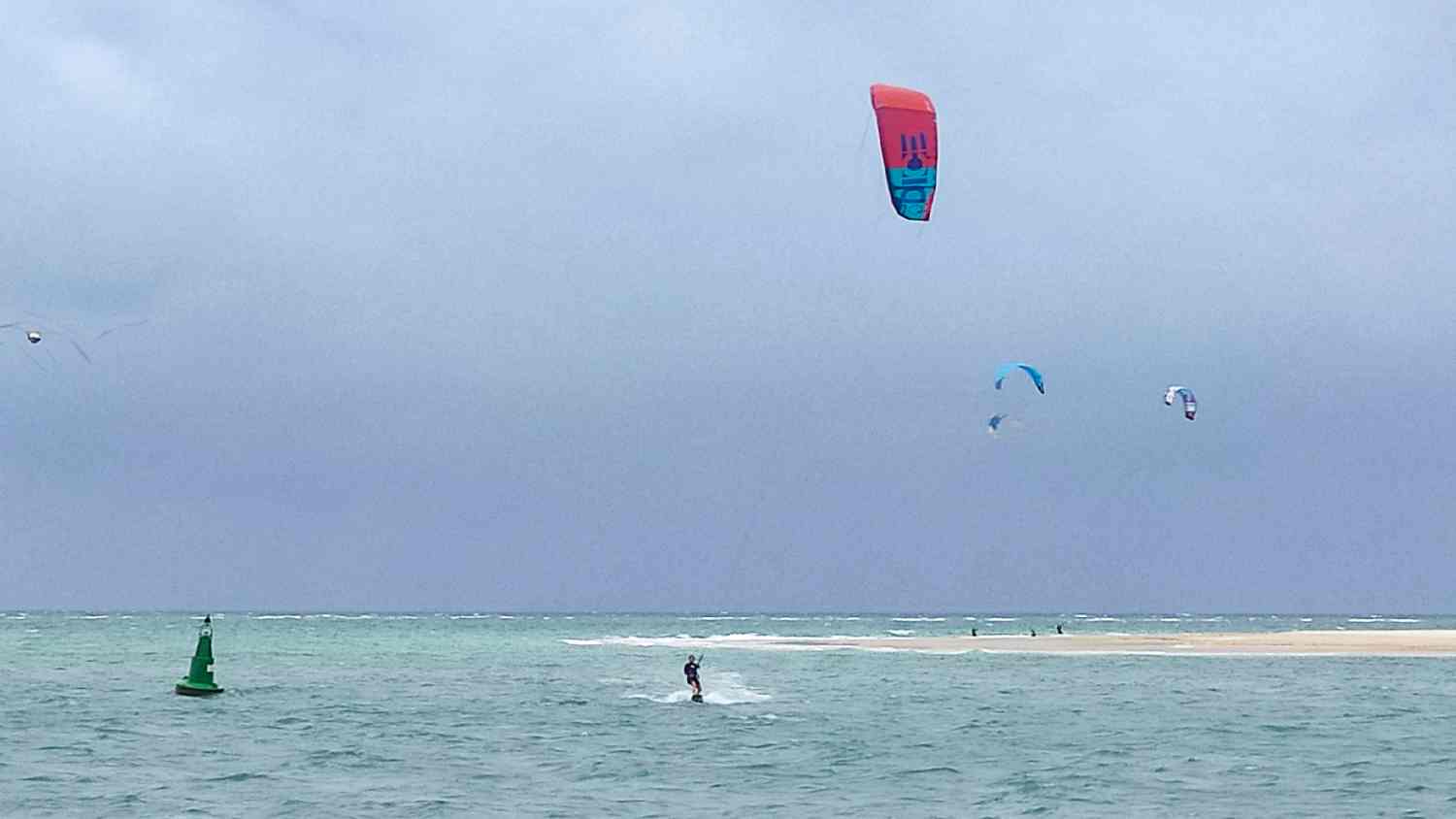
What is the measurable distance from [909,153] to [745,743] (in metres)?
11.5

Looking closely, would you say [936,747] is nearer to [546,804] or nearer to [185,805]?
[546,804]

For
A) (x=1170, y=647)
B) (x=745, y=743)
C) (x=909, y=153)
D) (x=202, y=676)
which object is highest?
(x=909, y=153)

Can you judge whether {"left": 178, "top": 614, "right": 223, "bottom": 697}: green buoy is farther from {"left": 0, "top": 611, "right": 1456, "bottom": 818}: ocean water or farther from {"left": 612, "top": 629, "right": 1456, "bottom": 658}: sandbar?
{"left": 612, "top": 629, "right": 1456, "bottom": 658}: sandbar

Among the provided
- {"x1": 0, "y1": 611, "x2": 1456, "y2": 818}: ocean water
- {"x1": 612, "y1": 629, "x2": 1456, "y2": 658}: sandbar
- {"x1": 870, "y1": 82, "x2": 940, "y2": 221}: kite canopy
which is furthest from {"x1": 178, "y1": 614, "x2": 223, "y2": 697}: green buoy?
{"x1": 612, "y1": 629, "x2": 1456, "y2": 658}: sandbar

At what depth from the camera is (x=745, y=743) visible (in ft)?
107

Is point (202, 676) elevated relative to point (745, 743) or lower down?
elevated

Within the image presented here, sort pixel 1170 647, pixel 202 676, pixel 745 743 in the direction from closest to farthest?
pixel 745 743, pixel 202 676, pixel 1170 647

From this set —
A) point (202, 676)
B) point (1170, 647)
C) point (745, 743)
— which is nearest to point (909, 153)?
point (745, 743)

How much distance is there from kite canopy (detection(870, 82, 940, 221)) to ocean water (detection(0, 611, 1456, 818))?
10.2 m

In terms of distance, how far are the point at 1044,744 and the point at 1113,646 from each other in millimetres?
56065

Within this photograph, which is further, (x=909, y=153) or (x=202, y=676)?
(x=202, y=676)

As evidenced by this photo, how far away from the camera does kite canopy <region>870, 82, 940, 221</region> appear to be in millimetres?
34062

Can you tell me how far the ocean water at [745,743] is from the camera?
24750 mm

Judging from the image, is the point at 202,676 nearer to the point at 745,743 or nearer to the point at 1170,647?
the point at 745,743
